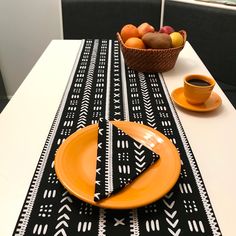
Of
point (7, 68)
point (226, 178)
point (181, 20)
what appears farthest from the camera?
point (7, 68)

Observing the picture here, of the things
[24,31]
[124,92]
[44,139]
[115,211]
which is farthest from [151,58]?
[24,31]

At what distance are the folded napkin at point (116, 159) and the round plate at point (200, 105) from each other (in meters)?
0.26

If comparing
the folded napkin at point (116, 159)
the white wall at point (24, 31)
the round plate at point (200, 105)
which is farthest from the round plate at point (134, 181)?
the white wall at point (24, 31)

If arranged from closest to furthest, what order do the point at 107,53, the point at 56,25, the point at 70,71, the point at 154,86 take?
the point at 154,86
the point at 70,71
the point at 107,53
the point at 56,25

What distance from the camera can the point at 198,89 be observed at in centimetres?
75

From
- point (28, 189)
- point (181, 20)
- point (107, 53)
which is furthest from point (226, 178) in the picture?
point (181, 20)

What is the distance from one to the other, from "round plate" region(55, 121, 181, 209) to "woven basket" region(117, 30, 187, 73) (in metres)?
0.37

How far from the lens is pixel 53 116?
0.76 metres

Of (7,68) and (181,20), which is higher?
(181,20)

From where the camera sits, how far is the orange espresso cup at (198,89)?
29.5 inches

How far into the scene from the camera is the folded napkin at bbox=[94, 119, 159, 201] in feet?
1.64

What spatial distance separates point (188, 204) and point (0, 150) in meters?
0.44

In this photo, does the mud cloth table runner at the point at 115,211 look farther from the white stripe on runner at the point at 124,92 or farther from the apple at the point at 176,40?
the apple at the point at 176,40

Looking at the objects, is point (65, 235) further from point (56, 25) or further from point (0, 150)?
point (56, 25)
